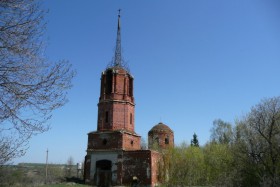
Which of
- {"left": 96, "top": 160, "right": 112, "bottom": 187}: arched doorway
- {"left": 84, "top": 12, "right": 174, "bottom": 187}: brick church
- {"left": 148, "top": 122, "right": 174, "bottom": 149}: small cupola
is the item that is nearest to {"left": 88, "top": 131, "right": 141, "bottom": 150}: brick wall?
{"left": 84, "top": 12, "right": 174, "bottom": 187}: brick church

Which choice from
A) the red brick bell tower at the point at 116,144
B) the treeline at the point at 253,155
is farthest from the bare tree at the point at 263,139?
the red brick bell tower at the point at 116,144

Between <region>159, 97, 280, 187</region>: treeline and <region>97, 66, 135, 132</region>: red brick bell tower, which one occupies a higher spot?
<region>97, 66, 135, 132</region>: red brick bell tower

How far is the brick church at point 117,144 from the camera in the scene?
92.3ft

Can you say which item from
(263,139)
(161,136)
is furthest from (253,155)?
(161,136)

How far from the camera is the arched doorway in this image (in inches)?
1124

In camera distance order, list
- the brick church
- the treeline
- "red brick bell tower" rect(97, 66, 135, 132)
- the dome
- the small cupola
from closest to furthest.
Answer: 1. the treeline
2. the brick church
3. "red brick bell tower" rect(97, 66, 135, 132)
4. the small cupola
5. the dome

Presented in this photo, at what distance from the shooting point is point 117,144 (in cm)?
2873

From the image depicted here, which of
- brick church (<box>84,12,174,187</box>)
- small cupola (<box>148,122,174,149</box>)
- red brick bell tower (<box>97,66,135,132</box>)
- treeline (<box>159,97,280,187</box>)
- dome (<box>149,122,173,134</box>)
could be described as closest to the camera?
treeline (<box>159,97,280,187</box>)

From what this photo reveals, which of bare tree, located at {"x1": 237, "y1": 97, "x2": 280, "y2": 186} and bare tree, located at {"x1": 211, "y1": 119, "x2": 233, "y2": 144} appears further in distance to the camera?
bare tree, located at {"x1": 211, "y1": 119, "x2": 233, "y2": 144}

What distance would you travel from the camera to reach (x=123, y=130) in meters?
28.9

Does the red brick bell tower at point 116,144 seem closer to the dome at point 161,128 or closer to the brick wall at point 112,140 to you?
the brick wall at point 112,140

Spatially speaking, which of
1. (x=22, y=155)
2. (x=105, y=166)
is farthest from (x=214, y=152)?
(x=22, y=155)

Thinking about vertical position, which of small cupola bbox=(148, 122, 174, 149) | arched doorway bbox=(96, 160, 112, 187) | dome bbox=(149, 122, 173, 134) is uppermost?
dome bbox=(149, 122, 173, 134)

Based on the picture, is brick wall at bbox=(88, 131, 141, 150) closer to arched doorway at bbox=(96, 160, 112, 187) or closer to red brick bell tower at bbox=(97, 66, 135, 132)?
red brick bell tower at bbox=(97, 66, 135, 132)
